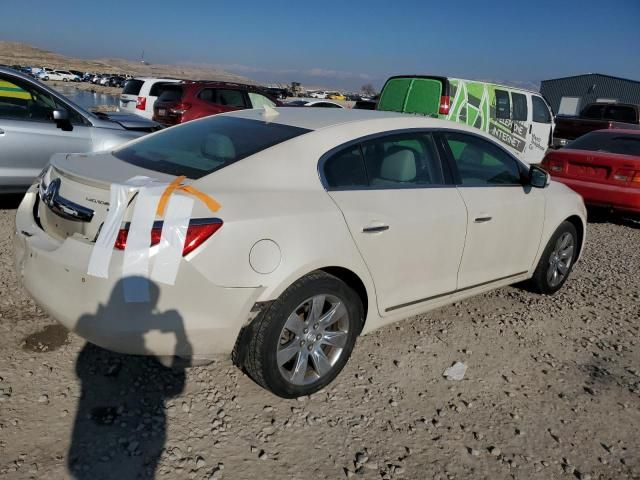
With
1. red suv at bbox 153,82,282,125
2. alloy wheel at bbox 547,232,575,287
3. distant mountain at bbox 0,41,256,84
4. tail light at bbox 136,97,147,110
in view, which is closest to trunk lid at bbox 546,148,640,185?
alloy wheel at bbox 547,232,575,287

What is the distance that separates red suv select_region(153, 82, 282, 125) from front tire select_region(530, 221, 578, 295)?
8598 mm

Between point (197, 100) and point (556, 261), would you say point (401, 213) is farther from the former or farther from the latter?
point (197, 100)

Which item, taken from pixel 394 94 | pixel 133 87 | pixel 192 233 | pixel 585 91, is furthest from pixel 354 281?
pixel 585 91

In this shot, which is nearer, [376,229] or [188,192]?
[188,192]

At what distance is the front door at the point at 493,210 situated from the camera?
366 centimetres

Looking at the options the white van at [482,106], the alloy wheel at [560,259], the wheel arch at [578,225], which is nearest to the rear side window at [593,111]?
the white van at [482,106]

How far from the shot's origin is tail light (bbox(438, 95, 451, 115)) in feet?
33.5

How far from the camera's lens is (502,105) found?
37.9 feet

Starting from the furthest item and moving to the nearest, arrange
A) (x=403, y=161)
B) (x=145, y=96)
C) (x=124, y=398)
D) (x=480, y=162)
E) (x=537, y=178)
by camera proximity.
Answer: (x=145, y=96) → (x=537, y=178) → (x=480, y=162) → (x=403, y=161) → (x=124, y=398)

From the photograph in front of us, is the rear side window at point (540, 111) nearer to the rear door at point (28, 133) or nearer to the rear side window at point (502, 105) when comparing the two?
the rear side window at point (502, 105)

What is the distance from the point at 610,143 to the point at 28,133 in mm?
7907

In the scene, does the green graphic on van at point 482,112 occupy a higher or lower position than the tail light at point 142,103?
higher

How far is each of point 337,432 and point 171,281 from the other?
115cm

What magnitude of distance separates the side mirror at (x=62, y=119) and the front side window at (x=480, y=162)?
417 cm
